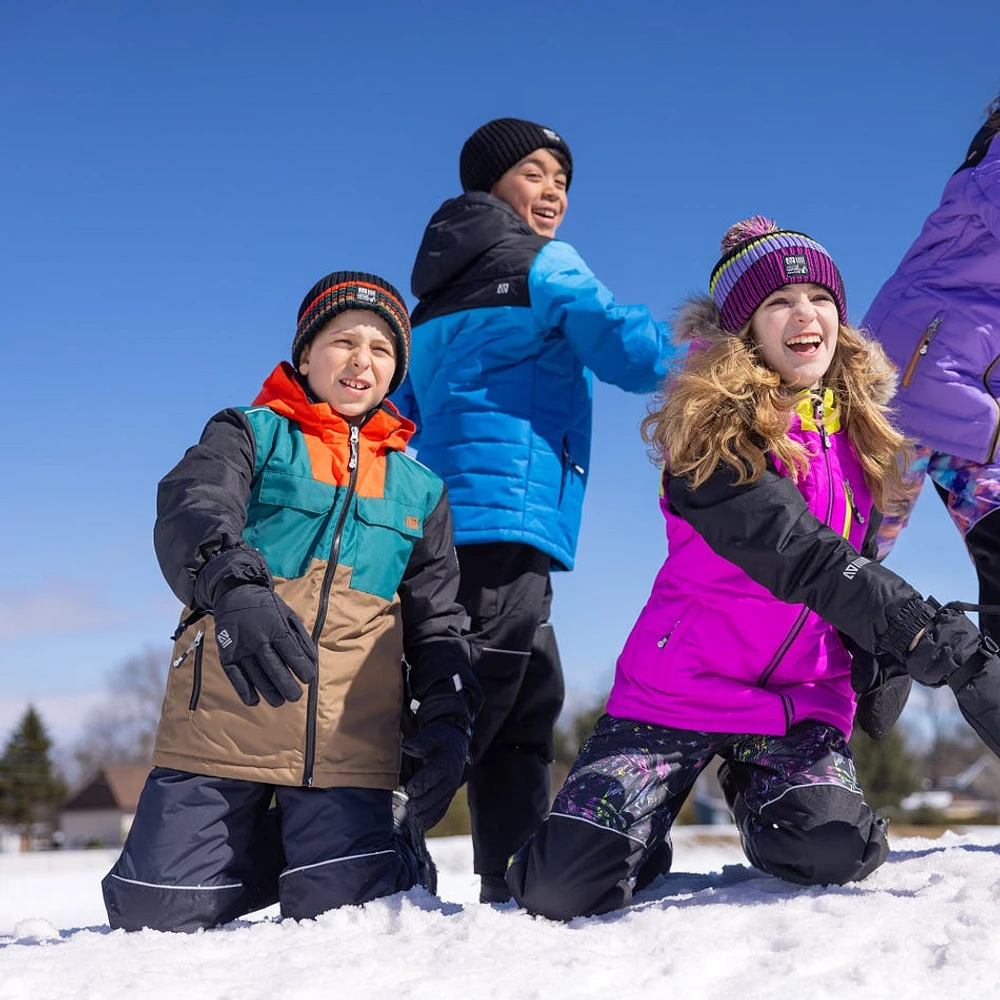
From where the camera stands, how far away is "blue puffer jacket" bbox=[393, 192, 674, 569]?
11.8 feet

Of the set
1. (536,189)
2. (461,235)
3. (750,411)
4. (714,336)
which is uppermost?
(536,189)

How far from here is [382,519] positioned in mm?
2998

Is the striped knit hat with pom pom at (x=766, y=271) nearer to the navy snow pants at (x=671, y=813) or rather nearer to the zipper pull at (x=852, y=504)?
the zipper pull at (x=852, y=504)

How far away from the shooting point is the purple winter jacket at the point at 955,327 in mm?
3285

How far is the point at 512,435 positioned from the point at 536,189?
1.14 metres

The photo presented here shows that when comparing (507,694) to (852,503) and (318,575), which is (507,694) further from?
(852,503)

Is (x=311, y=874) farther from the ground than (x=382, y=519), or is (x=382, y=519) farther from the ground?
(x=382, y=519)

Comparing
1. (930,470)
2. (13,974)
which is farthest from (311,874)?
(930,470)

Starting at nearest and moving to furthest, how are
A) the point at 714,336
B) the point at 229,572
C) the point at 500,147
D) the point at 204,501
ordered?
1. the point at 229,572
2. the point at 204,501
3. the point at 714,336
4. the point at 500,147

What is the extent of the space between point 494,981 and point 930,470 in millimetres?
2218

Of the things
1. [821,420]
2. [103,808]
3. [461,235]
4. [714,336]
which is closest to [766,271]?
[714,336]

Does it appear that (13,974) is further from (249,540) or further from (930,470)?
(930,470)

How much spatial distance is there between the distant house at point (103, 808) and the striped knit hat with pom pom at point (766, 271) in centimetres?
3715

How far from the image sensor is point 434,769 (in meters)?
2.80
